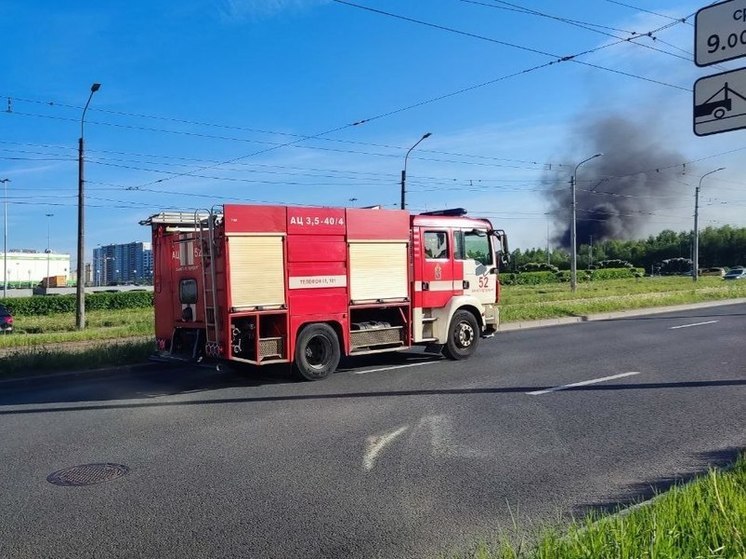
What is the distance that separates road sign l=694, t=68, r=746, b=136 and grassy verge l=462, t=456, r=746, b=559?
9.20 feet

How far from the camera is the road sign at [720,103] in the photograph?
5426 millimetres

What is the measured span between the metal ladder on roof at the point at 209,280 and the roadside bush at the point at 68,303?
31808 mm

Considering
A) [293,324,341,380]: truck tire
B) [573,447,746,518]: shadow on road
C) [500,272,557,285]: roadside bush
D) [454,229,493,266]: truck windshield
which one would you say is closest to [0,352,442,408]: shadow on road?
[293,324,341,380]: truck tire

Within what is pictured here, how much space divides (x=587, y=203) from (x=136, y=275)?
316ft

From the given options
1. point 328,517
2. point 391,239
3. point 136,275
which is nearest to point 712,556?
point 328,517

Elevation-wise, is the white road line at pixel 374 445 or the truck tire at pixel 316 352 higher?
the truck tire at pixel 316 352

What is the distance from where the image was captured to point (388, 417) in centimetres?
810

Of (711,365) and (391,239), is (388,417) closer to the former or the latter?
(391,239)

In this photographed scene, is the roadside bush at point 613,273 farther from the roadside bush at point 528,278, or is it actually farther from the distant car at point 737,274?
the distant car at point 737,274

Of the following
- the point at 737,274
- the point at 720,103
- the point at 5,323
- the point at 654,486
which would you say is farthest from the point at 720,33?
the point at 737,274

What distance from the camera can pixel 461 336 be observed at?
1348 cm

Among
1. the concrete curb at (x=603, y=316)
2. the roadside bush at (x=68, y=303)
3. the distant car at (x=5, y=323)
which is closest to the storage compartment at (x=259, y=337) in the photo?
the concrete curb at (x=603, y=316)

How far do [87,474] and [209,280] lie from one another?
489 cm

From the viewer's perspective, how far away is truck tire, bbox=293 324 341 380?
10.9m
